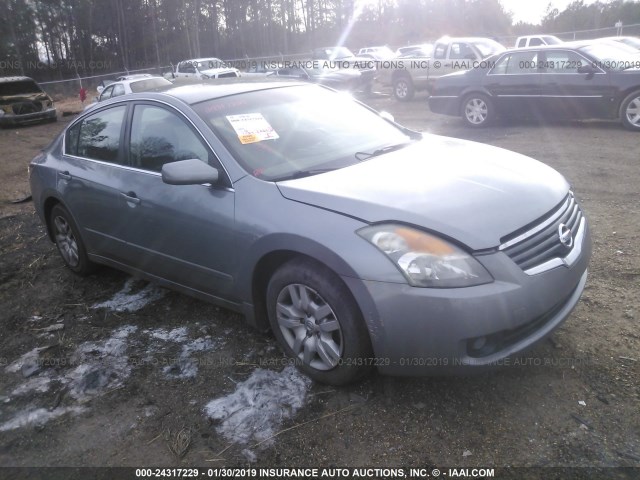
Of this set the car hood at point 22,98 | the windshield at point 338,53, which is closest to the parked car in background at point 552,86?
the windshield at point 338,53

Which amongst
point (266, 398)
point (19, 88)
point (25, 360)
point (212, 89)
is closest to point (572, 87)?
point (212, 89)

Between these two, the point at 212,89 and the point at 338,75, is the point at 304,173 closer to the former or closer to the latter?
the point at 212,89

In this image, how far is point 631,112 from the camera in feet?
29.3

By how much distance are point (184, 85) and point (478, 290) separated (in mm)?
2808

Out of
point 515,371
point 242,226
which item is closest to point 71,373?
point 242,226

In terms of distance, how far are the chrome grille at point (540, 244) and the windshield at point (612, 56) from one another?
753 cm

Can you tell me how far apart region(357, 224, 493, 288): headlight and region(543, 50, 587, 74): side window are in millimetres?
8398

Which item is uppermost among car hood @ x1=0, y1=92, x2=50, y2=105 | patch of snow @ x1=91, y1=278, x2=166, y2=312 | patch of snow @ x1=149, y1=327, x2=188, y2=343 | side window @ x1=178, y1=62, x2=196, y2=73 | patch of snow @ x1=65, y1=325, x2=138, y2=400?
side window @ x1=178, y1=62, x2=196, y2=73

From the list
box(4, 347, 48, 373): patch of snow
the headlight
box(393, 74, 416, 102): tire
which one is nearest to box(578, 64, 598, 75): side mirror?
box(393, 74, 416, 102): tire

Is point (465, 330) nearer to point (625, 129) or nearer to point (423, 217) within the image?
point (423, 217)

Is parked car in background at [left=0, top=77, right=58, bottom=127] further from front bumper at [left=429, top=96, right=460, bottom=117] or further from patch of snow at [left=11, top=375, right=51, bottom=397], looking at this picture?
patch of snow at [left=11, top=375, right=51, bottom=397]

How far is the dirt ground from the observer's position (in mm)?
2482

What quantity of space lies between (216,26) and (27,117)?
35804 mm

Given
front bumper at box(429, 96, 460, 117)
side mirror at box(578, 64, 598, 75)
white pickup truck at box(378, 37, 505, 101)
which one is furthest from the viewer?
white pickup truck at box(378, 37, 505, 101)
